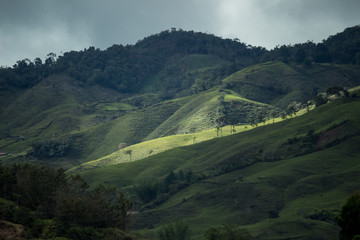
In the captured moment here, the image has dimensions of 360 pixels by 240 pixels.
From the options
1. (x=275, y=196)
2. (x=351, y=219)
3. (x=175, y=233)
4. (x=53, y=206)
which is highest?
(x=53, y=206)

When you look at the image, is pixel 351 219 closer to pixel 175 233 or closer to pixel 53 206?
pixel 53 206

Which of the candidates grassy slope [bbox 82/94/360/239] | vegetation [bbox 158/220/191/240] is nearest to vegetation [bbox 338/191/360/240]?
vegetation [bbox 158/220/191/240]

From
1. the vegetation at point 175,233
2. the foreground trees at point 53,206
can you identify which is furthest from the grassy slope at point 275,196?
the foreground trees at point 53,206

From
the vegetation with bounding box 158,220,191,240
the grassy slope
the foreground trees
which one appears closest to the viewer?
the foreground trees

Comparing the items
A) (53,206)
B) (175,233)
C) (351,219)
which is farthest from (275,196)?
(53,206)

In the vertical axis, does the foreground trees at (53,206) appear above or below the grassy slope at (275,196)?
above

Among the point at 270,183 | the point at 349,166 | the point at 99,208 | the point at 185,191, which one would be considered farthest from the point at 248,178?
the point at 99,208

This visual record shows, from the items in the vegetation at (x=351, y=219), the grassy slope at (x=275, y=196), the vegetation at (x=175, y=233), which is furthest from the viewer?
the grassy slope at (x=275, y=196)

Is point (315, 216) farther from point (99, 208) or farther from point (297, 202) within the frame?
point (99, 208)

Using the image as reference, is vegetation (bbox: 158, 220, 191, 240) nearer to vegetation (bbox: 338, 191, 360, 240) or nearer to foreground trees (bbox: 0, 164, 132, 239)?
foreground trees (bbox: 0, 164, 132, 239)

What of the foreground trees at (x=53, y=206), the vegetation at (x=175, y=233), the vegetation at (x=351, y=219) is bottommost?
the vegetation at (x=175, y=233)

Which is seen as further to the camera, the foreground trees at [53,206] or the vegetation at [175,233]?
the vegetation at [175,233]

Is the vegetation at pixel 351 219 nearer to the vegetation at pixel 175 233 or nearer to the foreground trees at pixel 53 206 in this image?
the foreground trees at pixel 53 206

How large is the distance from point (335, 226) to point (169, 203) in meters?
70.9
